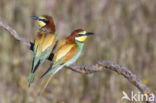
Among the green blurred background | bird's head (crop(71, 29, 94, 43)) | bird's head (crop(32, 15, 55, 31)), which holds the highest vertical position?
bird's head (crop(32, 15, 55, 31))

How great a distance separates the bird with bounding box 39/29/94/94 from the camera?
2408 mm

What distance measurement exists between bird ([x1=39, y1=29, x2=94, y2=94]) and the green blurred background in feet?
3.05

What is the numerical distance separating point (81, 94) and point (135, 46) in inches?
56.8

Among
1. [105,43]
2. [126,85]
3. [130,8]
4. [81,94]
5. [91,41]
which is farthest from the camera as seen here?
[130,8]

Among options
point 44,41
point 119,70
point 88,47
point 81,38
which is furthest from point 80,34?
point 88,47

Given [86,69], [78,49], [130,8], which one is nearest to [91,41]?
[130,8]

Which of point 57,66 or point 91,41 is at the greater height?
point 57,66

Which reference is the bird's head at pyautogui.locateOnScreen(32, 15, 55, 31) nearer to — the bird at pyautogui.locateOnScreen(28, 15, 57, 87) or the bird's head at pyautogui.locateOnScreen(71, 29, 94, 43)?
the bird at pyautogui.locateOnScreen(28, 15, 57, 87)

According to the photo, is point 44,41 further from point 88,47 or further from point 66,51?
point 88,47

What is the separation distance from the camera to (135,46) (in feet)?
16.4

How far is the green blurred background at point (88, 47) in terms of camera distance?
12.2 feet

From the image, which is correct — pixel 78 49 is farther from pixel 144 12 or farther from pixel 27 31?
pixel 144 12

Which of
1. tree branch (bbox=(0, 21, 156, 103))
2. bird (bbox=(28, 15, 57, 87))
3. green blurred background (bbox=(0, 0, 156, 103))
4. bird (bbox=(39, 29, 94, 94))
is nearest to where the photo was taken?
tree branch (bbox=(0, 21, 156, 103))

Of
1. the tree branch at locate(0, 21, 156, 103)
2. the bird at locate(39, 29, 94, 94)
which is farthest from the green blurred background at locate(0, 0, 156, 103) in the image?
the tree branch at locate(0, 21, 156, 103)
